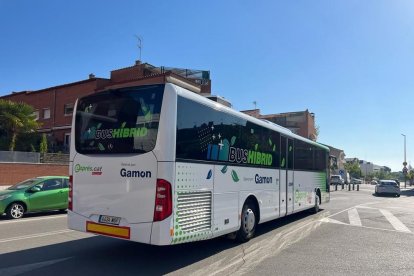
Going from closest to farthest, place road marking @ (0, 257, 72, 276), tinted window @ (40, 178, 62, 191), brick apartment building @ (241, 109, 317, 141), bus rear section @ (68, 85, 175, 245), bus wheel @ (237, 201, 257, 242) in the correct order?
road marking @ (0, 257, 72, 276)
bus rear section @ (68, 85, 175, 245)
bus wheel @ (237, 201, 257, 242)
tinted window @ (40, 178, 62, 191)
brick apartment building @ (241, 109, 317, 141)

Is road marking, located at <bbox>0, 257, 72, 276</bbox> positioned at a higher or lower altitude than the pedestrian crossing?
higher

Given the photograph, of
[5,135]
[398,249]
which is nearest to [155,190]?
[398,249]

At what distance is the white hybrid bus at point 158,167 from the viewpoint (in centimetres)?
636

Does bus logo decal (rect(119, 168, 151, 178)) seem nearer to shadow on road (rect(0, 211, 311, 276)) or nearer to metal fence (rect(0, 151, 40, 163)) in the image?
shadow on road (rect(0, 211, 311, 276))

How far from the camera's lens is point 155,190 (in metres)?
6.31

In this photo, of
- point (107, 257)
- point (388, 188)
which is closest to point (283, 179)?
point (107, 257)

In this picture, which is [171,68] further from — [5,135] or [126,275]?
[126,275]

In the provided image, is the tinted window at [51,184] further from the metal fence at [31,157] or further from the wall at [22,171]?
the metal fence at [31,157]

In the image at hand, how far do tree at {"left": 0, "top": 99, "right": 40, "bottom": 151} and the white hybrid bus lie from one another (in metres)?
21.9

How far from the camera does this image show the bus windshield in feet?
21.7

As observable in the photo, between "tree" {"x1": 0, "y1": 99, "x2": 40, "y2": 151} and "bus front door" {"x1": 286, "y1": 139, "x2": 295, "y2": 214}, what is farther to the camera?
"tree" {"x1": 0, "y1": 99, "x2": 40, "y2": 151}

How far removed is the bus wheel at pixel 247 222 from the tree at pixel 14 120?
22.8 metres

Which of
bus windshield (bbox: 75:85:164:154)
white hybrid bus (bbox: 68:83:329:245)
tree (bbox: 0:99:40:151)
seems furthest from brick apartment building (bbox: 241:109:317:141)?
bus windshield (bbox: 75:85:164:154)

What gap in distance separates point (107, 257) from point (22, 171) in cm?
1857
